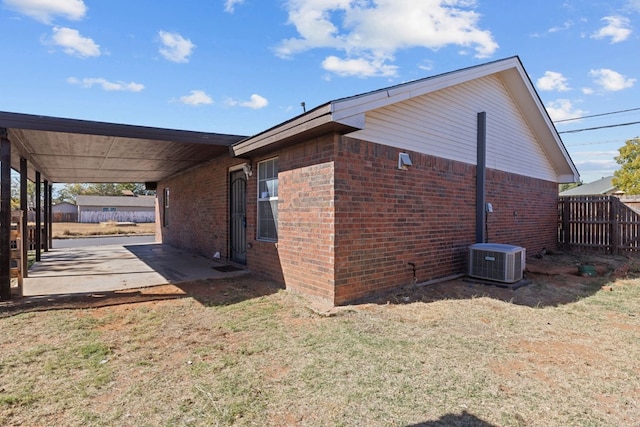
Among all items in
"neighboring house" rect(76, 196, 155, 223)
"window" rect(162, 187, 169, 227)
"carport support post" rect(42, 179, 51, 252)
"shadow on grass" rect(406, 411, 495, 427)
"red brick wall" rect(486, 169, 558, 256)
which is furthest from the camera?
"neighboring house" rect(76, 196, 155, 223)

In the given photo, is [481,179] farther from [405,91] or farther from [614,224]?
[614,224]

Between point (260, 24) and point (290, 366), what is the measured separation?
29.5 ft

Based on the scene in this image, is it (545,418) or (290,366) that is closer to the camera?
(545,418)

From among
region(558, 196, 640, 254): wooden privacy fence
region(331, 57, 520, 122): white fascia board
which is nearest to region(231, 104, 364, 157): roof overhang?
region(331, 57, 520, 122): white fascia board

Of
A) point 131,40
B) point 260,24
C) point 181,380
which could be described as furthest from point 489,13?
point 181,380

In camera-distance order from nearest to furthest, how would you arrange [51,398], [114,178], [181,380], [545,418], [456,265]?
[545,418] → [51,398] → [181,380] → [456,265] → [114,178]

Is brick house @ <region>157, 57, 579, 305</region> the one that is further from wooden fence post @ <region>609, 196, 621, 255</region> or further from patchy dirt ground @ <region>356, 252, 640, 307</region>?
wooden fence post @ <region>609, 196, 621, 255</region>

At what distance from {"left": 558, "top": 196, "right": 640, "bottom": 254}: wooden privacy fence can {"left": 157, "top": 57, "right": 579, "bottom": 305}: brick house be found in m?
2.65

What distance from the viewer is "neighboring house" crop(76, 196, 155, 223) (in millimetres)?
48906

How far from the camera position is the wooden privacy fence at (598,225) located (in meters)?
11.0

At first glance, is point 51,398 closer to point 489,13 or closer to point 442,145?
point 442,145

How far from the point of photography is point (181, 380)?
9.78 feet

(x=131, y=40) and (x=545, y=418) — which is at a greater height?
(x=131, y=40)

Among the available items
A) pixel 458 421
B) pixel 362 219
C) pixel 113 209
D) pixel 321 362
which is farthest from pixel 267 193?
pixel 113 209
